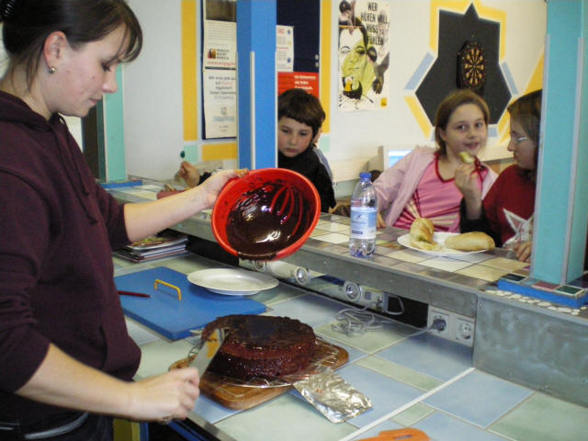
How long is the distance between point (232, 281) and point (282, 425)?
78 cm

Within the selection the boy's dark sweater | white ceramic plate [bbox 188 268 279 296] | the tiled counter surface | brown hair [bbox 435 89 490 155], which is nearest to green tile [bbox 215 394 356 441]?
the tiled counter surface

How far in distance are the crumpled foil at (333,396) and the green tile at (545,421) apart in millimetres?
253

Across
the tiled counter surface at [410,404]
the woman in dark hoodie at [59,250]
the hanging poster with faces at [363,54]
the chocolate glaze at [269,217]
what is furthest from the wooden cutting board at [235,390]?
the hanging poster with faces at [363,54]

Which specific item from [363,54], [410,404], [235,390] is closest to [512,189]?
[410,404]

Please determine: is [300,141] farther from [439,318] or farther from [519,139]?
[439,318]

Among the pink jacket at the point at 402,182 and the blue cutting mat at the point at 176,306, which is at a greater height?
the pink jacket at the point at 402,182

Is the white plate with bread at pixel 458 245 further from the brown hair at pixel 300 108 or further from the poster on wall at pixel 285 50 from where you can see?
the poster on wall at pixel 285 50

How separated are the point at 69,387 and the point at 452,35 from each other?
451 cm

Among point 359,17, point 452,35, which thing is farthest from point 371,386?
point 452,35

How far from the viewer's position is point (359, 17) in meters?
3.83

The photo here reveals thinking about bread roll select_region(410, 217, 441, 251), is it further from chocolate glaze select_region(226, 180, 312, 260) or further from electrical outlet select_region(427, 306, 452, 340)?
chocolate glaze select_region(226, 180, 312, 260)

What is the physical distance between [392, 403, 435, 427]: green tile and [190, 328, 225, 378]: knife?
38 centimetres

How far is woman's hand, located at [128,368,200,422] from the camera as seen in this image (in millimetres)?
797

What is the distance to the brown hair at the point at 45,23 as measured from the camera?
2.78 ft
